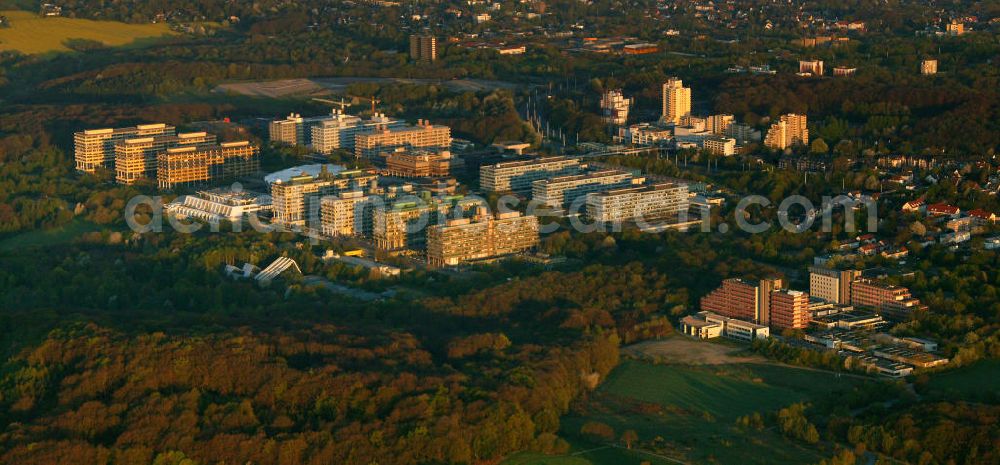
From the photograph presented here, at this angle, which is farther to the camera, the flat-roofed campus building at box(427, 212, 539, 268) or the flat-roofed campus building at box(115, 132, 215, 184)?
the flat-roofed campus building at box(115, 132, 215, 184)

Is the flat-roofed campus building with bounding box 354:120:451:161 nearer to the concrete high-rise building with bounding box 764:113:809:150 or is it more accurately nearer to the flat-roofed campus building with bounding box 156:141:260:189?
the flat-roofed campus building with bounding box 156:141:260:189

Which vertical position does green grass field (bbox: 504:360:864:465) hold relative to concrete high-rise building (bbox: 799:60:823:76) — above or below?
below

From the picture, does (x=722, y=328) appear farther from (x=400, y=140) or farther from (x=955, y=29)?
(x=955, y=29)

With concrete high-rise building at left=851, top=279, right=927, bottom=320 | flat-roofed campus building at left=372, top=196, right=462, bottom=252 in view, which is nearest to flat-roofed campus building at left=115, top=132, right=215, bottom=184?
flat-roofed campus building at left=372, top=196, right=462, bottom=252

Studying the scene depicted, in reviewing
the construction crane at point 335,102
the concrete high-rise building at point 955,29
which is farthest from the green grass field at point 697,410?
the concrete high-rise building at point 955,29

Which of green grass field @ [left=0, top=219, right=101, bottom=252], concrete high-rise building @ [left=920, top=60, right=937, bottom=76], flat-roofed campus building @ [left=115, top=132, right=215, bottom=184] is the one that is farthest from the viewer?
concrete high-rise building @ [left=920, top=60, right=937, bottom=76]

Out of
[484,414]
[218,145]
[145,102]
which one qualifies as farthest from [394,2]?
[484,414]

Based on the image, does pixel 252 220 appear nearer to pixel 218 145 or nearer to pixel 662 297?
pixel 218 145
